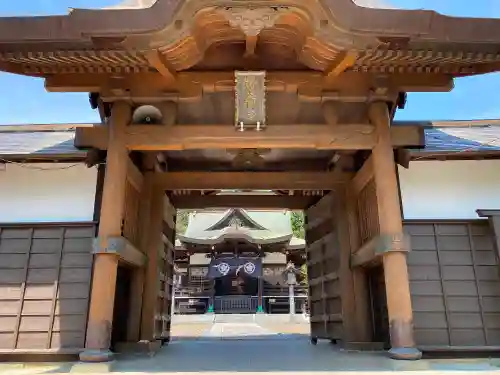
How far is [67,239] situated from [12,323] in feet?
4.14

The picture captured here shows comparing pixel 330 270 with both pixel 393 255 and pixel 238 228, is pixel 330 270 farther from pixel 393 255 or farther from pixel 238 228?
pixel 238 228

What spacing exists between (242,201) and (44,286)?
4.23m

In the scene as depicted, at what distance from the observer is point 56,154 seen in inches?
235

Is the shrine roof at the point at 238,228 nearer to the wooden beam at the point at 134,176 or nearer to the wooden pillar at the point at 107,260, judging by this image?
the wooden beam at the point at 134,176

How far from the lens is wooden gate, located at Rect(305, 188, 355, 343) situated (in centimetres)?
643

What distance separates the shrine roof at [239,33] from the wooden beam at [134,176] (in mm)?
1430

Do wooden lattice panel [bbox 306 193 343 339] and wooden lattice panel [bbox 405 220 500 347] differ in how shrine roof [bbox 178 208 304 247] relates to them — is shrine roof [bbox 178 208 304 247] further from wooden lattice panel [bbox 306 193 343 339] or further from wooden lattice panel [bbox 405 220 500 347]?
wooden lattice panel [bbox 405 220 500 347]

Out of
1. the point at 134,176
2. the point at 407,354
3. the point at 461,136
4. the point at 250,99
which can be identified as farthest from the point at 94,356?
the point at 461,136

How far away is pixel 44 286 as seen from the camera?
5375 mm

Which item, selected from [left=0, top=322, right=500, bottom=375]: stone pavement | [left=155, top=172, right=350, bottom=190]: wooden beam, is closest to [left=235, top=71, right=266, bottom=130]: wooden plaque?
[left=155, top=172, right=350, bottom=190]: wooden beam

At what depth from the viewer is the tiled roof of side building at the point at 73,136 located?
6105 mm

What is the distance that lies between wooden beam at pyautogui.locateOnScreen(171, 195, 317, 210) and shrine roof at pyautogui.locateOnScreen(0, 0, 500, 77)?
3.62 m

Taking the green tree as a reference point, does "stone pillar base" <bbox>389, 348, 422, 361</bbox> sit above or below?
below

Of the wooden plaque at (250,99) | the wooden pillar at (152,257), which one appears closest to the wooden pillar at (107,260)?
the wooden pillar at (152,257)
